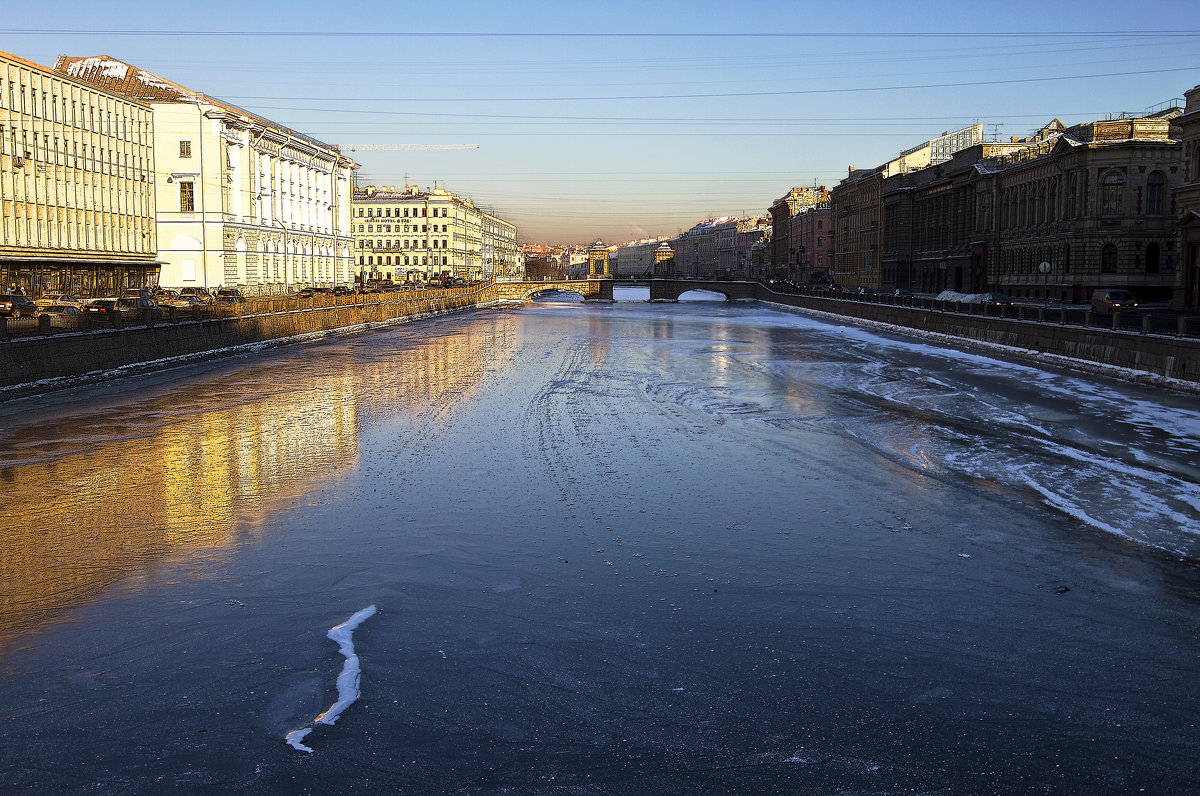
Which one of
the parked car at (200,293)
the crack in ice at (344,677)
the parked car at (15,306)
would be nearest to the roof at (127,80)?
the parked car at (200,293)

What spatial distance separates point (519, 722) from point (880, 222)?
112 m

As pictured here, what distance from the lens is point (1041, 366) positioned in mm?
36312

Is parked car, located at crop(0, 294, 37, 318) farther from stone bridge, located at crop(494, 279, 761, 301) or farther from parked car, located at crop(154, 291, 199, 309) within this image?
stone bridge, located at crop(494, 279, 761, 301)

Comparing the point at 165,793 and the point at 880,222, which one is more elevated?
the point at 880,222

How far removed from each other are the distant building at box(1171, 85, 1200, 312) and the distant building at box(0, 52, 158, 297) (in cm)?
6130

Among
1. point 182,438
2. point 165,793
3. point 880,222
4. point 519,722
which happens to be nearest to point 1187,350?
point 182,438

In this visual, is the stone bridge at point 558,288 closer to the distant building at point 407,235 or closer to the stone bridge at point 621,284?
the stone bridge at point 621,284

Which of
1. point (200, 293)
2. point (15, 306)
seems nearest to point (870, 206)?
point (200, 293)

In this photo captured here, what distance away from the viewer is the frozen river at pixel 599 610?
6.29 meters

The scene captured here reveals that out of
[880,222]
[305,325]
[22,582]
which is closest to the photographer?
[22,582]

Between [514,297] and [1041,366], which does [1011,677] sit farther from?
[514,297]

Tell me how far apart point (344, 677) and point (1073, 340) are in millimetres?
33934

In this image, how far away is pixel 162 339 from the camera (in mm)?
34094

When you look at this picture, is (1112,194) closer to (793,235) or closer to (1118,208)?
(1118,208)
